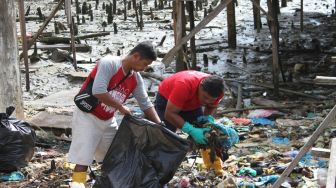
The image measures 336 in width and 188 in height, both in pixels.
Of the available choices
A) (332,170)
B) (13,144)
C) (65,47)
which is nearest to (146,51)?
(332,170)

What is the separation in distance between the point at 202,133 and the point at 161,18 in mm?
17923

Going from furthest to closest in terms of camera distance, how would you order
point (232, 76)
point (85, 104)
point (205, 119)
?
point (232, 76)
point (205, 119)
point (85, 104)

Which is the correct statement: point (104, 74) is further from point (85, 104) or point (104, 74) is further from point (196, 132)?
point (196, 132)

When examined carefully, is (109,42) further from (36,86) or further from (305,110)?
(305,110)

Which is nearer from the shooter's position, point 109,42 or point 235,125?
point 235,125

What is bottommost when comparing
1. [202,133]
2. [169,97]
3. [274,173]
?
[274,173]

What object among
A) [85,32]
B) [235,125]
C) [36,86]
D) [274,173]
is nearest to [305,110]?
[235,125]

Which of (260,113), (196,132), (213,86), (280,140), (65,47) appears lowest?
(280,140)

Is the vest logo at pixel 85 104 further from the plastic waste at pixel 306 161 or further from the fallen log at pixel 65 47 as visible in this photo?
the fallen log at pixel 65 47

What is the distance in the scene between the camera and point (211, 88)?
5.14 m

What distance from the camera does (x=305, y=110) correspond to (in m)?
9.12

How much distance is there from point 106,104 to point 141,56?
501 mm

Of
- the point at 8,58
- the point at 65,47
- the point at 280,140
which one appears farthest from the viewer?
the point at 65,47

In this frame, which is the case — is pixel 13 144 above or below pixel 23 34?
below
